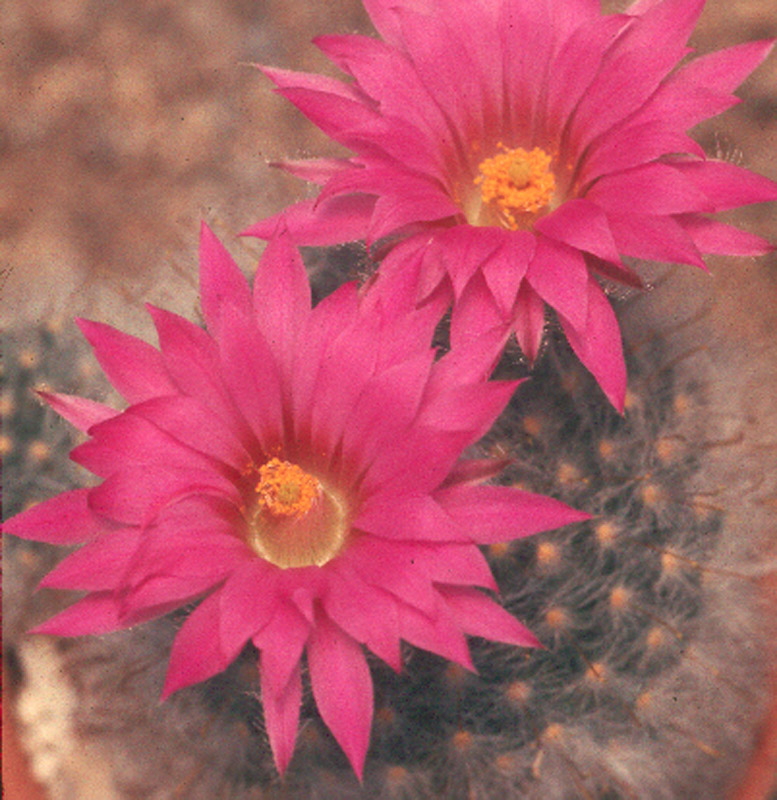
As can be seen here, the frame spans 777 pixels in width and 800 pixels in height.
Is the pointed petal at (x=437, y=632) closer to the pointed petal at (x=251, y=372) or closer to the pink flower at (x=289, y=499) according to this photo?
the pink flower at (x=289, y=499)

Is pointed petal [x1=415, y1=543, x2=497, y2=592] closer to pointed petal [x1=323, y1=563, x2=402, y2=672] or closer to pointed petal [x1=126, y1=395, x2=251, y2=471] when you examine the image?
pointed petal [x1=323, y1=563, x2=402, y2=672]

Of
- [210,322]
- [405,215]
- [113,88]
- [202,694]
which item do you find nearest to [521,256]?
[405,215]

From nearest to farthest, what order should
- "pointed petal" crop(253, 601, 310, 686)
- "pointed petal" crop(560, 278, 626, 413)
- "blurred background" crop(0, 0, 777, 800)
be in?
"pointed petal" crop(253, 601, 310, 686) < "pointed petal" crop(560, 278, 626, 413) < "blurred background" crop(0, 0, 777, 800)

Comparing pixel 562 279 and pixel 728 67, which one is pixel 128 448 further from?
pixel 728 67

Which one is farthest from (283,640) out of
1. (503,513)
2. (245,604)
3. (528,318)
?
(528,318)

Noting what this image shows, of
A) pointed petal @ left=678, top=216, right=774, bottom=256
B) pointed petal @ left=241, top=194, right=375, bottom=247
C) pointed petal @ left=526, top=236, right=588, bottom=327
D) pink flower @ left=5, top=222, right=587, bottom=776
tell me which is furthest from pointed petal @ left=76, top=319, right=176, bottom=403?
pointed petal @ left=678, top=216, right=774, bottom=256
